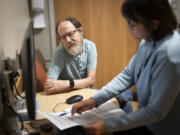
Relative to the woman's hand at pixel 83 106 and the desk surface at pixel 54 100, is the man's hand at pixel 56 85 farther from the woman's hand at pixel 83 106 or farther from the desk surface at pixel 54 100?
the woman's hand at pixel 83 106

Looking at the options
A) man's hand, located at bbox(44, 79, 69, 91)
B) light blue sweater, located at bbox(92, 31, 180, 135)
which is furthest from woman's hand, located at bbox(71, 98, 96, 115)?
man's hand, located at bbox(44, 79, 69, 91)

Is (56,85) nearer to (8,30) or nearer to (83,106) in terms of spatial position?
(83,106)

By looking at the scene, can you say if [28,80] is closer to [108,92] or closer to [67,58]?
[108,92]

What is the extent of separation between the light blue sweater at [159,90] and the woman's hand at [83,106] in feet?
0.85

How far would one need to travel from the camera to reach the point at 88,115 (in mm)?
982

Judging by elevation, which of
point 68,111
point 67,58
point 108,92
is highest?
point 67,58

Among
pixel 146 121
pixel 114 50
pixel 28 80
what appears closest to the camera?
pixel 28 80

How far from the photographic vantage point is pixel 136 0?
77 centimetres

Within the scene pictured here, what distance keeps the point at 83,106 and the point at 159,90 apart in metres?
0.45

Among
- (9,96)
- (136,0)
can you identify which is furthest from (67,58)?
(136,0)

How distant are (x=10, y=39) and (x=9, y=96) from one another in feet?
2.55

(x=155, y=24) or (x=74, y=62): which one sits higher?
(x=155, y=24)

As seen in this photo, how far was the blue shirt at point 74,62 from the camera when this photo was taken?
171 centimetres

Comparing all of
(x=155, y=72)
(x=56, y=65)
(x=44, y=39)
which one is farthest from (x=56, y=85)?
(x=44, y=39)
